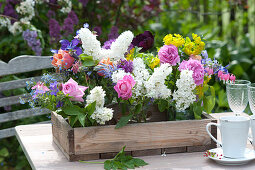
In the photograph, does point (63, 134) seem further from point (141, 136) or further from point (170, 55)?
point (170, 55)

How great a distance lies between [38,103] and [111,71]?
0.92ft

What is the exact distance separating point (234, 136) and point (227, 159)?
83 millimetres

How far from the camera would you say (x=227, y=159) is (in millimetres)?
1523

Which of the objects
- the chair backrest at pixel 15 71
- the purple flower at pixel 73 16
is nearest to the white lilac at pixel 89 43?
the chair backrest at pixel 15 71

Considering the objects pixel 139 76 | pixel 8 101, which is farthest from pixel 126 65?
pixel 8 101

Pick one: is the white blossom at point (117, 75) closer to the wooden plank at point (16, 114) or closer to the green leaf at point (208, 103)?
the green leaf at point (208, 103)

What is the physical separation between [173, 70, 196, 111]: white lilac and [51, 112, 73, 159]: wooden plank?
40cm

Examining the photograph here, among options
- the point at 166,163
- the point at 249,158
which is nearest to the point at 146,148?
the point at 166,163

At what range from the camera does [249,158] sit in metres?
1.52

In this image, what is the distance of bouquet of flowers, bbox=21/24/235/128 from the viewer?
1.56 meters

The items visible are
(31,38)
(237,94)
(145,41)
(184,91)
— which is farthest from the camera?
(31,38)

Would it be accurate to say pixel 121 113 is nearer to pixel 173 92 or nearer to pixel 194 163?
pixel 173 92

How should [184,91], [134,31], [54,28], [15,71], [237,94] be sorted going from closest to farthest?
[184,91] → [237,94] → [15,71] → [54,28] → [134,31]

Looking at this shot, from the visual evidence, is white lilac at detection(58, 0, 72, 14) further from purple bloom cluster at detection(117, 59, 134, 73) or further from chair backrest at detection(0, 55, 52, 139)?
purple bloom cluster at detection(117, 59, 134, 73)
